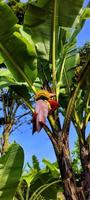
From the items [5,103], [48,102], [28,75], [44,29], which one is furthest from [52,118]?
[5,103]

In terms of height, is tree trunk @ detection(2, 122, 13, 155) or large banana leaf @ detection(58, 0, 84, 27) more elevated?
large banana leaf @ detection(58, 0, 84, 27)

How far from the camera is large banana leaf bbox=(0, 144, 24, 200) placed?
3961 mm

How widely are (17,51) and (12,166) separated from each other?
3.18 feet

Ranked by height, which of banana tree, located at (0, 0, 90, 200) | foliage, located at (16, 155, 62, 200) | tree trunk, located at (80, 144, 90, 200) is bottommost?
foliage, located at (16, 155, 62, 200)

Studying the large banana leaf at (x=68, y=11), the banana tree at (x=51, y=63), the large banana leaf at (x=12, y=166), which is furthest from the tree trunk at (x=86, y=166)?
the large banana leaf at (x=68, y=11)

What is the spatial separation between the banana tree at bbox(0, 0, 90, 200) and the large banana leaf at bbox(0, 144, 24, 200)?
15.3 inches

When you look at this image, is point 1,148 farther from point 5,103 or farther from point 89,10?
point 89,10

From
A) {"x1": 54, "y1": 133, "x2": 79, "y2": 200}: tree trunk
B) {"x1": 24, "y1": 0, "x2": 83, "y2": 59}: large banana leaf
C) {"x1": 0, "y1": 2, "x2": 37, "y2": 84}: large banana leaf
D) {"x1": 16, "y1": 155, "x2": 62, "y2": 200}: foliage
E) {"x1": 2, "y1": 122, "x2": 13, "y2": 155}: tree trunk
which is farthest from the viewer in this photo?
{"x1": 2, "y1": 122, "x2": 13, "y2": 155}: tree trunk

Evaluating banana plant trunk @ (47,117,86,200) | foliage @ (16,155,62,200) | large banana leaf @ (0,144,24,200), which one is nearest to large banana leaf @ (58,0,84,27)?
banana plant trunk @ (47,117,86,200)

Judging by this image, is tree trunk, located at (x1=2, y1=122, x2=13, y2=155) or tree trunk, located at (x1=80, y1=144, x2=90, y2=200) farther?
tree trunk, located at (x1=2, y1=122, x2=13, y2=155)

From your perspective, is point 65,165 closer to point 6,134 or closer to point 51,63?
point 51,63

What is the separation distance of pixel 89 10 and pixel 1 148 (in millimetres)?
9269

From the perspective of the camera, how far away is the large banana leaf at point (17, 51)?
3.87 meters

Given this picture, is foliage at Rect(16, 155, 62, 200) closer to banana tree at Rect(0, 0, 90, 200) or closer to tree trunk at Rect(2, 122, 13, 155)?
banana tree at Rect(0, 0, 90, 200)
